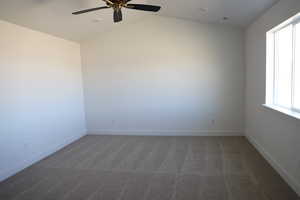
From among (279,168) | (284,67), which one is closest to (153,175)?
(279,168)

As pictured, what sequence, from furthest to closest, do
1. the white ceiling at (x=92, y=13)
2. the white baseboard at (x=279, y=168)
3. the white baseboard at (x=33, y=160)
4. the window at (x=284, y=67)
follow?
1. the white baseboard at (x=33, y=160)
2. the white ceiling at (x=92, y=13)
3. the window at (x=284, y=67)
4. the white baseboard at (x=279, y=168)

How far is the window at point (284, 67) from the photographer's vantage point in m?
2.73

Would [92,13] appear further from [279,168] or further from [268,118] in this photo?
[279,168]

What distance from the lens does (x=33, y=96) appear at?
3.78 metres

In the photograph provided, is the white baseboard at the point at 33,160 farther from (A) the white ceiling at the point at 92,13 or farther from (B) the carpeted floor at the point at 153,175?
(A) the white ceiling at the point at 92,13

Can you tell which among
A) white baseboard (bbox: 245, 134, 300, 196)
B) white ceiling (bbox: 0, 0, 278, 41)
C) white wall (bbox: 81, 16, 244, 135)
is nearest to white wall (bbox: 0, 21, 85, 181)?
white ceiling (bbox: 0, 0, 278, 41)

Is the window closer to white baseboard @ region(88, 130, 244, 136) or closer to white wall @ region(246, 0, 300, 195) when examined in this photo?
white wall @ region(246, 0, 300, 195)

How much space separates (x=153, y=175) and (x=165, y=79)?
8.52 feet

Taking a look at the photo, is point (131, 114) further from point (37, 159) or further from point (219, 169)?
point (219, 169)

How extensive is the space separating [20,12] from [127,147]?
2.96 m

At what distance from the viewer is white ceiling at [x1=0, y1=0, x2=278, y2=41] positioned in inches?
121

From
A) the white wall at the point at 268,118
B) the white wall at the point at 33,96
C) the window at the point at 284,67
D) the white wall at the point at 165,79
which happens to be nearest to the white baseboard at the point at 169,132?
the white wall at the point at 165,79

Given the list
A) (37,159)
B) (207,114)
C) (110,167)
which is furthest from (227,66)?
(37,159)

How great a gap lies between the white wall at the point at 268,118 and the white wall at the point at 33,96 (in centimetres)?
391
